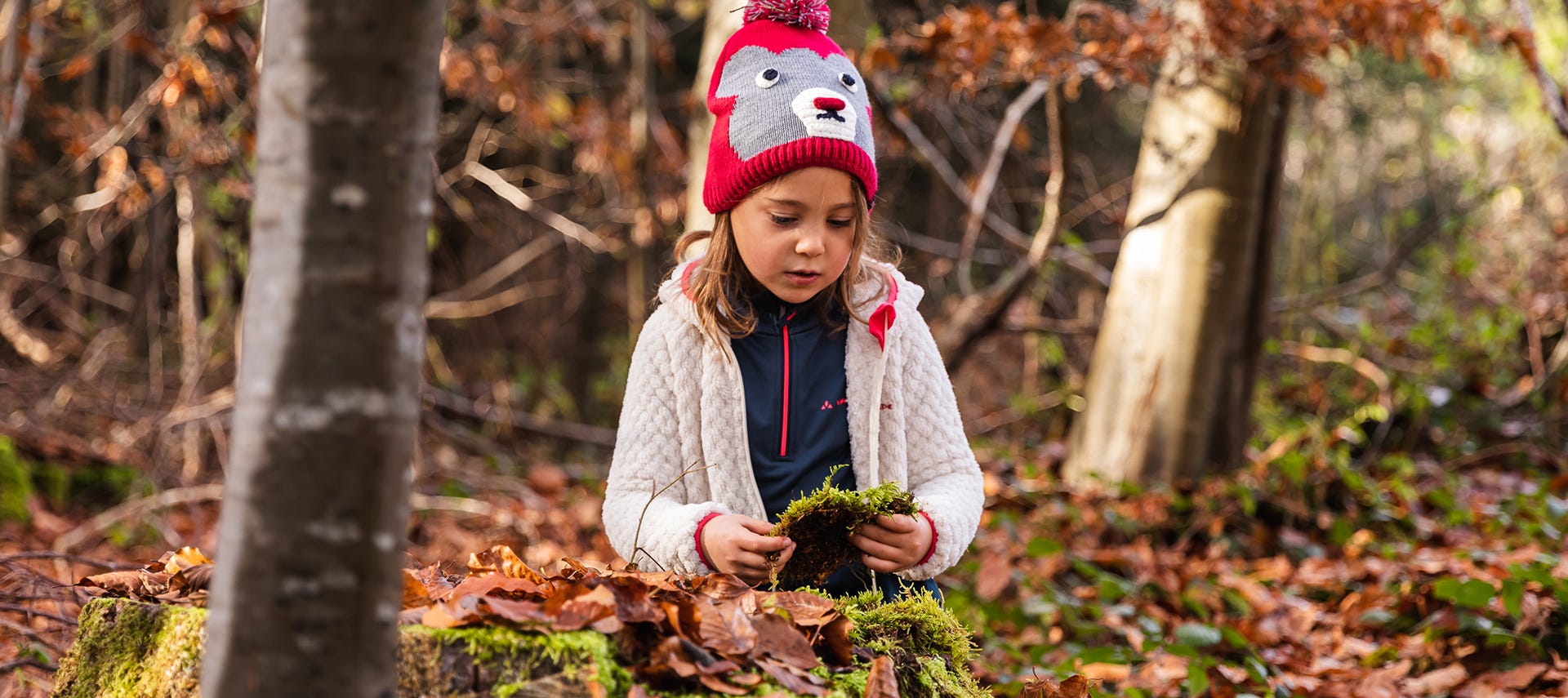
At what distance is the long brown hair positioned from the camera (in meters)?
2.72

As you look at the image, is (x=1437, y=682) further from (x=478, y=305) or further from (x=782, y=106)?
(x=478, y=305)

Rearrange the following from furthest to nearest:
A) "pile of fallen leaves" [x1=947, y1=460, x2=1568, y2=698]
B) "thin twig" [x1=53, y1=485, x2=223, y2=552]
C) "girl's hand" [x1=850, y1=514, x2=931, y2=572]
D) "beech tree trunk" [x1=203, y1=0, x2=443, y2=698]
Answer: "thin twig" [x1=53, y1=485, x2=223, y2=552] → "pile of fallen leaves" [x1=947, y1=460, x2=1568, y2=698] → "girl's hand" [x1=850, y1=514, x2=931, y2=572] → "beech tree trunk" [x1=203, y1=0, x2=443, y2=698]

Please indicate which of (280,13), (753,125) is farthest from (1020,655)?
(280,13)

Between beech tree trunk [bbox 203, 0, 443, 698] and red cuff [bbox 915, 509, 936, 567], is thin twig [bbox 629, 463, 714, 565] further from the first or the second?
beech tree trunk [bbox 203, 0, 443, 698]

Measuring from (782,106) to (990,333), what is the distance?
13.7 feet

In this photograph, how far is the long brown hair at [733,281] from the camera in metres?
2.72

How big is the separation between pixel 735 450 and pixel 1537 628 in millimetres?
2914

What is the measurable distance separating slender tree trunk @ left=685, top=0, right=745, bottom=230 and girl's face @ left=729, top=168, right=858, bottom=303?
1.96m

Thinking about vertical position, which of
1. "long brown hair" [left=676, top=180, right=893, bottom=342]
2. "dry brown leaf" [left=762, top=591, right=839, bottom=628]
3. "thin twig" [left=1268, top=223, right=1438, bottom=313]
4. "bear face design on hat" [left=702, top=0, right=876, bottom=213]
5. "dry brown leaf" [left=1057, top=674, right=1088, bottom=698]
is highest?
"thin twig" [left=1268, top=223, right=1438, bottom=313]

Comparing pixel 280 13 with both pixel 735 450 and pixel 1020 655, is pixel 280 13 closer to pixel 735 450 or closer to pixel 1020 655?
pixel 735 450

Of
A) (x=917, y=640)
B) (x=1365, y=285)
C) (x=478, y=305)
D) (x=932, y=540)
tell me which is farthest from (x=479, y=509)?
(x=1365, y=285)

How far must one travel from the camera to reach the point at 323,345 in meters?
1.38

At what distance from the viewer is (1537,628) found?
12.1 ft

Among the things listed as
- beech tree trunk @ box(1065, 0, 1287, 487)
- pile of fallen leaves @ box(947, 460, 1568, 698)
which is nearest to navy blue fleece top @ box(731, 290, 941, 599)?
pile of fallen leaves @ box(947, 460, 1568, 698)
